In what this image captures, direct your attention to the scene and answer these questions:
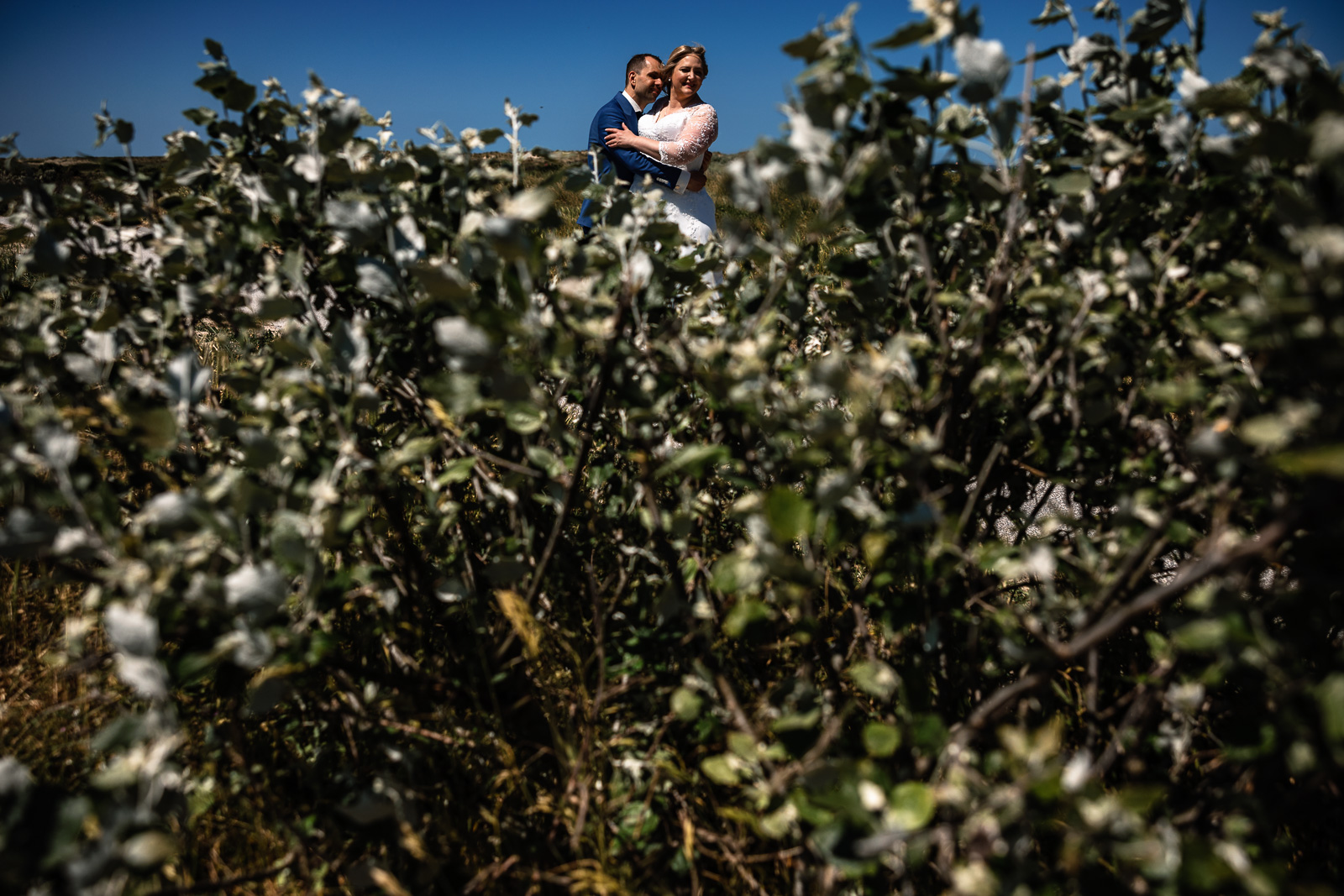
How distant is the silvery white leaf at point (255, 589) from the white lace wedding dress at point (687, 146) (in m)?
2.78

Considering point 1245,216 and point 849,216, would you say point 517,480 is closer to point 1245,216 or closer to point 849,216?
point 849,216

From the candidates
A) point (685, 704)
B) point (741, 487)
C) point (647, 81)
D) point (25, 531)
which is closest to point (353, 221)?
point (25, 531)

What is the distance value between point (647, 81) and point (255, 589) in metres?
3.84

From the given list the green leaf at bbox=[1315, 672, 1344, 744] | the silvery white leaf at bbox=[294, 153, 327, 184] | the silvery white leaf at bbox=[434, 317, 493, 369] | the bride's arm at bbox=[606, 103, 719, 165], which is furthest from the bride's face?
the green leaf at bbox=[1315, 672, 1344, 744]

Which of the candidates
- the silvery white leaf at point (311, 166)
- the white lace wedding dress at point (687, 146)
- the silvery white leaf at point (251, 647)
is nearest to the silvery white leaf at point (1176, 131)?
the silvery white leaf at point (311, 166)

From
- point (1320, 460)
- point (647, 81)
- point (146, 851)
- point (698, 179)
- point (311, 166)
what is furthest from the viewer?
point (647, 81)

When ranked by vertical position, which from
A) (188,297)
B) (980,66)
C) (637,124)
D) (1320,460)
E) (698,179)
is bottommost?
(1320,460)

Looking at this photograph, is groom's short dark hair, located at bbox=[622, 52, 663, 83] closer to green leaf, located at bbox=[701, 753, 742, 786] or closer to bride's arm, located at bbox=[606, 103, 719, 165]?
bride's arm, located at bbox=[606, 103, 719, 165]

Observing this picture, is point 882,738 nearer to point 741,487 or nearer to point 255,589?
point 741,487

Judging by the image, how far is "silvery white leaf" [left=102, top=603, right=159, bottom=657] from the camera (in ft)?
2.23

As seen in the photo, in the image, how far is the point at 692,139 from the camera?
3418 mm

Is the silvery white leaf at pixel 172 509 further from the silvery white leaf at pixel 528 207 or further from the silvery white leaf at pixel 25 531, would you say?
the silvery white leaf at pixel 528 207

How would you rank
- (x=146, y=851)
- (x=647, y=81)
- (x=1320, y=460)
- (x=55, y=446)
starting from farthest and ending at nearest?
(x=647, y=81) < (x=55, y=446) < (x=146, y=851) < (x=1320, y=460)

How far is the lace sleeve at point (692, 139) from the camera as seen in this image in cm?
340
